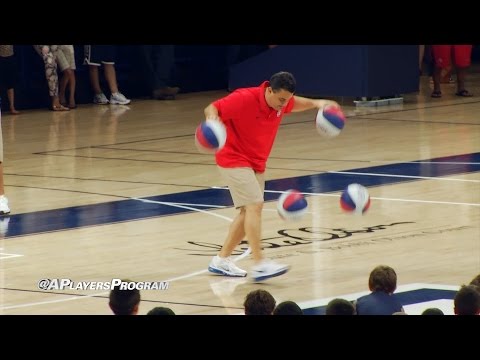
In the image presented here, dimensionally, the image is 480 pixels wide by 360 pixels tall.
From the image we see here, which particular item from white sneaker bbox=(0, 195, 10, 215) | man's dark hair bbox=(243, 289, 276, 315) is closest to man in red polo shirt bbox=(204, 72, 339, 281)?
man's dark hair bbox=(243, 289, 276, 315)

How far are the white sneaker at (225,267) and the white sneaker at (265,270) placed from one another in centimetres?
21

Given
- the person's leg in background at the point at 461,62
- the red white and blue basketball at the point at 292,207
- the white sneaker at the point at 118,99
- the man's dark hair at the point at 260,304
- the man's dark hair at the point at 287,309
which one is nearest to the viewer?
the man's dark hair at the point at 287,309

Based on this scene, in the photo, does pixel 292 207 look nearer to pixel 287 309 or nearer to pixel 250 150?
pixel 250 150

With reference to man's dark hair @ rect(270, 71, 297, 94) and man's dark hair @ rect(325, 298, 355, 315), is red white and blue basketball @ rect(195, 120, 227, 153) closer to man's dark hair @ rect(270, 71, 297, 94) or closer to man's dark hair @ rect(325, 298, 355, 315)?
man's dark hair @ rect(270, 71, 297, 94)

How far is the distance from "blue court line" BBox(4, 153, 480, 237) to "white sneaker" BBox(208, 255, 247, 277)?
Answer: 8.79 ft

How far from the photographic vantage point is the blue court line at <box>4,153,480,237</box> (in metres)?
13.5

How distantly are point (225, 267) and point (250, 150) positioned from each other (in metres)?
1.01

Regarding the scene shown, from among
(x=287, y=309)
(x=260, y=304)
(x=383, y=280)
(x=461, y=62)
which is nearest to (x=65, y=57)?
(x=461, y=62)

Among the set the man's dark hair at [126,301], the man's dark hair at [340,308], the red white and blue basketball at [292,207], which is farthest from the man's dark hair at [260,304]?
the red white and blue basketball at [292,207]

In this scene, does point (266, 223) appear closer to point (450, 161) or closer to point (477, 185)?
point (477, 185)

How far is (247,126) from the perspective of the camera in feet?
35.3

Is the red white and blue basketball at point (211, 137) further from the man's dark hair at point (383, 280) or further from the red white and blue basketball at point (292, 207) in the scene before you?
the man's dark hair at point (383, 280)

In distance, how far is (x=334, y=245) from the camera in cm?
1208

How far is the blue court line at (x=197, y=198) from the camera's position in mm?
13505
